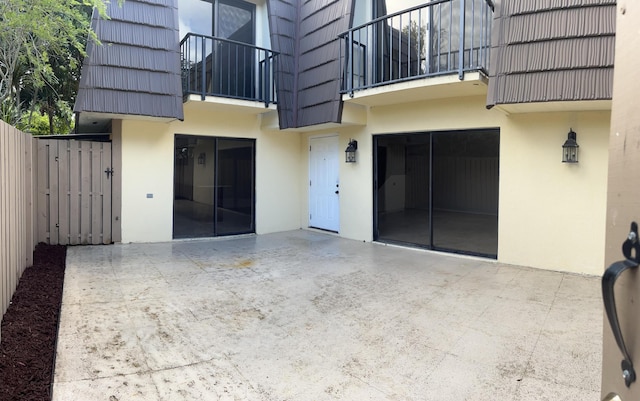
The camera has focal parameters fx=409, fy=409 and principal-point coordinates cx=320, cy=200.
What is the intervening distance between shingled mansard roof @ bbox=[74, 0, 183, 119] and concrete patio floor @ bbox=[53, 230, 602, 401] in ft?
8.79

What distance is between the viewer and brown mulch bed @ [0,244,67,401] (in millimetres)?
2754

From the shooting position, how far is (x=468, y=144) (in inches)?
273

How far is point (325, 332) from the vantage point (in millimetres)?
3811

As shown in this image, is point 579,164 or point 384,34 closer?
point 579,164

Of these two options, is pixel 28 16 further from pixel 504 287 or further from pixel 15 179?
pixel 504 287

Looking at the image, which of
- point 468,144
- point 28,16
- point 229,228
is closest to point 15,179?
point 28,16

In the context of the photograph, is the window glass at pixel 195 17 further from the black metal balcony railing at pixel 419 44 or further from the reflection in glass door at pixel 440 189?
the reflection in glass door at pixel 440 189

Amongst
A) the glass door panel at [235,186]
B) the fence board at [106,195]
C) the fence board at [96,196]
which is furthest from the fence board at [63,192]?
the glass door panel at [235,186]

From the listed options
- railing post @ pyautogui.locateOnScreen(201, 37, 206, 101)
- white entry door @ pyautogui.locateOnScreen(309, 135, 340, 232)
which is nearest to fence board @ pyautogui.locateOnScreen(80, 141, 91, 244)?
railing post @ pyautogui.locateOnScreen(201, 37, 206, 101)

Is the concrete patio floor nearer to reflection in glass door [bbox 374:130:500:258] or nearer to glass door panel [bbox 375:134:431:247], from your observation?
reflection in glass door [bbox 374:130:500:258]

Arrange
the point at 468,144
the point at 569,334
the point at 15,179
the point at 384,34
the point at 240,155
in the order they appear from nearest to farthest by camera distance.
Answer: the point at 569,334 < the point at 15,179 < the point at 468,144 < the point at 384,34 < the point at 240,155

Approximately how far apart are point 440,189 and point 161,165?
5421 mm

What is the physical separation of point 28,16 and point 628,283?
21.2 ft

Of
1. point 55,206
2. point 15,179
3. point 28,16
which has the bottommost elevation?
point 55,206
